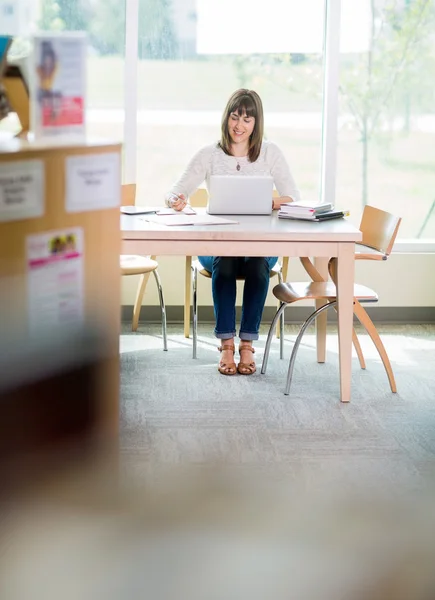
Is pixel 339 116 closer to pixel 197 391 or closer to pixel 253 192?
pixel 253 192

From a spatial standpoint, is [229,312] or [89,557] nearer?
[89,557]

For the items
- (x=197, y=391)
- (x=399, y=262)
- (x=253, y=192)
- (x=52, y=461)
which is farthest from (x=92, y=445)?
(x=399, y=262)

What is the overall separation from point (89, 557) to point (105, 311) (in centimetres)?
53

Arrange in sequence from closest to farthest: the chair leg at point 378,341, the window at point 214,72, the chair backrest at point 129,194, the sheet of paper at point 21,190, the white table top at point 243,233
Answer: the sheet of paper at point 21,190, the white table top at point 243,233, the chair leg at point 378,341, the chair backrest at point 129,194, the window at point 214,72

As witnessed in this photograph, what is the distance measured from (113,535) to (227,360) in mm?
2396

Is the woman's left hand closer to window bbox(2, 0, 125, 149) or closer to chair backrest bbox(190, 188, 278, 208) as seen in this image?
chair backrest bbox(190, 188, 278, 208)

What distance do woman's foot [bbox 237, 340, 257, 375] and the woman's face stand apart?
1.00m

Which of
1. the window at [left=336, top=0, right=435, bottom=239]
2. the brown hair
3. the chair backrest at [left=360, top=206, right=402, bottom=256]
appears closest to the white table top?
the chair backrest at [left=360, top=206, right=402, bottom=256]

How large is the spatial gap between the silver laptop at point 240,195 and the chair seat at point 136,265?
461 mm

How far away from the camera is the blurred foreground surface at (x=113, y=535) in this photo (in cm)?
194

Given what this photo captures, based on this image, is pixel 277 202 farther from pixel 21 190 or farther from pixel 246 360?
pixel 21 190

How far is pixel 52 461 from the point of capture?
6.52ft

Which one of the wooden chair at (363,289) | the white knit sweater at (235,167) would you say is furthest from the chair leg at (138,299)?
the wooden chair at (363,289)

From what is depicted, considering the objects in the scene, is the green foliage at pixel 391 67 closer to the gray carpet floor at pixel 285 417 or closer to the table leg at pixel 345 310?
the gray carpet floor at pixel 285 417
